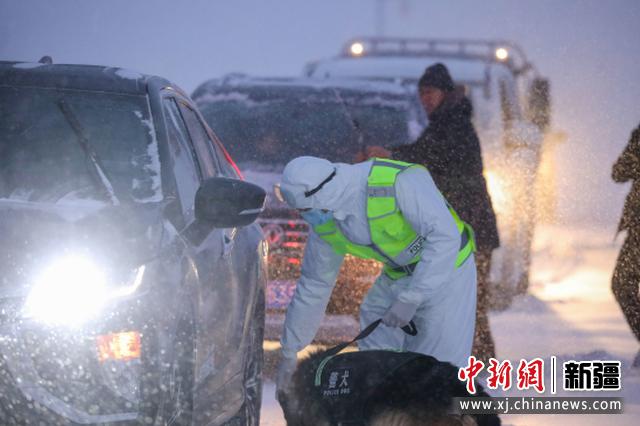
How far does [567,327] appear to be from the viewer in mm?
10711

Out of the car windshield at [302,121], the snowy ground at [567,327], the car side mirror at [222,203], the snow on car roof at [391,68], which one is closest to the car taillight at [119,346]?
the car side mirror at [222,203]

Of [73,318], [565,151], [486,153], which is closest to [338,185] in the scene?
[73,318]

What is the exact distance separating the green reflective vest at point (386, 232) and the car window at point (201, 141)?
0.52 m

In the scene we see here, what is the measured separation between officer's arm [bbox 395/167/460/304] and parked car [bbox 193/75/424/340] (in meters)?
2.87

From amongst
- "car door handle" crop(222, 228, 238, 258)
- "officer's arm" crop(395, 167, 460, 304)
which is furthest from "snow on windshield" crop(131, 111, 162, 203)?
"officer's arm" crop(395, 167, 460, 304)

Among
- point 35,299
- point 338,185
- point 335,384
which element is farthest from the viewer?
point 338,185

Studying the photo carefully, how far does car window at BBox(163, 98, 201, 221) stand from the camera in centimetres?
484

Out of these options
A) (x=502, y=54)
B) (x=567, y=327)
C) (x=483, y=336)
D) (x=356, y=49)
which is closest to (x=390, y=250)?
(x=483, y=336)

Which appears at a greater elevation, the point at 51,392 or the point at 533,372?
the point at 51,392

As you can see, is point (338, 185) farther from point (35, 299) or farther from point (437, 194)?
point (35, 299)

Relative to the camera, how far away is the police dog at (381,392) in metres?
4.20

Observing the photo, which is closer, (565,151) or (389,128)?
(389,128)

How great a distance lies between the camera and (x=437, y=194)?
17.8 ft

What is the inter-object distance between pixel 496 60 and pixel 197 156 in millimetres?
8402
